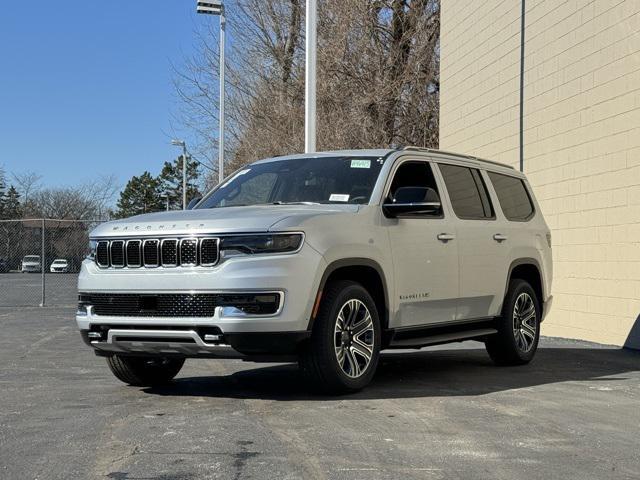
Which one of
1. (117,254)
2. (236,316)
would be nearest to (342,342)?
(236,316)

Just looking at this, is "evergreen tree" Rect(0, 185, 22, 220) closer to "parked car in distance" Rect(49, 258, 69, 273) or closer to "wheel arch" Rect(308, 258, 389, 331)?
"parked car in distance" Rect(49, 258, 69, 273)

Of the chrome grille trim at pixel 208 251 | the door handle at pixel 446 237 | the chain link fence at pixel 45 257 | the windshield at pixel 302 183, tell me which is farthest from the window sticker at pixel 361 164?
the chain link fence at pixel 45 257

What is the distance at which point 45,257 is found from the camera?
2347 cm

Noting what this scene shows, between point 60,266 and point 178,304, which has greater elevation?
point 178,304

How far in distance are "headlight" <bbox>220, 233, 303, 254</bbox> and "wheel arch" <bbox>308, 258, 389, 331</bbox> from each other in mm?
389

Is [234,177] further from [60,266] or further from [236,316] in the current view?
[60,266]

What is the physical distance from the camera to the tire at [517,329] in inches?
359

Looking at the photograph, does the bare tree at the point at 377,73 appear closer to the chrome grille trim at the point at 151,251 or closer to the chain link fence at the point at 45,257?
the chain link fence at the point at 45,257

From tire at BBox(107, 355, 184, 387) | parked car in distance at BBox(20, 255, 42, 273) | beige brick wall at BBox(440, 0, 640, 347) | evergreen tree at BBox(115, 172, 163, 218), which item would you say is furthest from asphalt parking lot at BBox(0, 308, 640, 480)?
evergreen tree at BBox(115, 172, 163, 218)

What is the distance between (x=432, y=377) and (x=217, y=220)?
2.89 meters

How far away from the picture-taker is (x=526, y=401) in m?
6.96

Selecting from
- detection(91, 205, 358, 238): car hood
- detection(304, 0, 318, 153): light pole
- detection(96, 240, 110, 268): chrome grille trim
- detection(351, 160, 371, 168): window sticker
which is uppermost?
detection(304, 0, 318, 153): light pole

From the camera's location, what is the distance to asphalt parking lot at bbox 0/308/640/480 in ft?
15.7

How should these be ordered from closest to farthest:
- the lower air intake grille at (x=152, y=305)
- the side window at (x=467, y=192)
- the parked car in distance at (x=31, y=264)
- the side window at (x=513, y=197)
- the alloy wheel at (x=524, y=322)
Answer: the lower air intake grille at (x=152, y=305)
the side window at (x=467, y=192)
the alloy wheel at (x=524, y=322)
the side window at (x=513, y=197)
the parked car in distance at (x=31, y=264)
